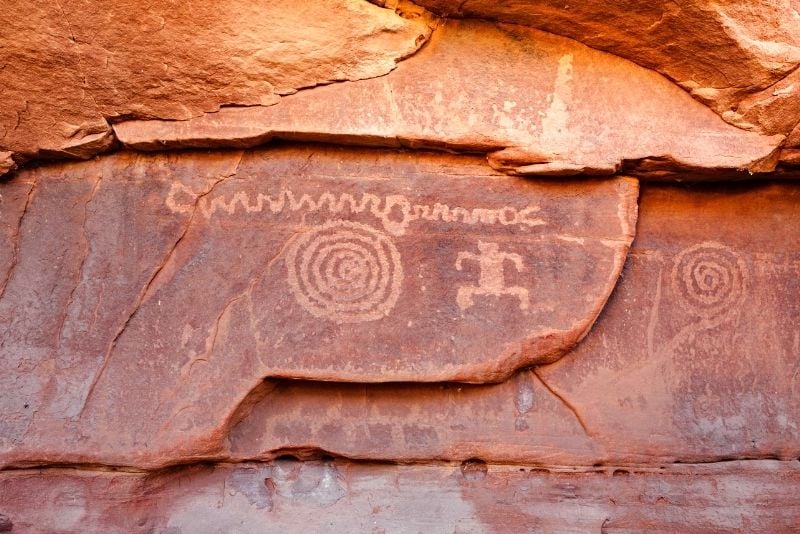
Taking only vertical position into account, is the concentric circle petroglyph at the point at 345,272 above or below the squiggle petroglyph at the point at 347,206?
below

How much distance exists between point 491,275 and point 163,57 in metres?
1.47

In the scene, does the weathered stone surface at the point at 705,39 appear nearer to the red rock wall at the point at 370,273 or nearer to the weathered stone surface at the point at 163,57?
the red rock wall at the point at 370,273

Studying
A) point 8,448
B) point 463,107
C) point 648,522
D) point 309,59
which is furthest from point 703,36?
point 8,448

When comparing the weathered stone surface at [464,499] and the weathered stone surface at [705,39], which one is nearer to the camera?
the weathered stone surface at [705,39]

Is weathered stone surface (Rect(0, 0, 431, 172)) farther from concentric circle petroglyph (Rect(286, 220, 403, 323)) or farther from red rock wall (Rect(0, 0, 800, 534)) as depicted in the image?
concentric circle petroglyph (Rect(286, 220, 403, 323))

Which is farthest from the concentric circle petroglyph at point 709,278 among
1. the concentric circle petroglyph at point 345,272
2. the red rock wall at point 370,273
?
the concentric circle petroglyph at point 345,272

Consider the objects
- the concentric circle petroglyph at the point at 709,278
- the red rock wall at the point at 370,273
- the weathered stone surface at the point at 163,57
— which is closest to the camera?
the weathered stone surface at the point at 163,57

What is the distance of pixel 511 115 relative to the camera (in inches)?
91.6

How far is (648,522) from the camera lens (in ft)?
7.65

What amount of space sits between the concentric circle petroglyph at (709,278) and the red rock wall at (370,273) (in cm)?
34

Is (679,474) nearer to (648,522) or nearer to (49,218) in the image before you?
(648,522)

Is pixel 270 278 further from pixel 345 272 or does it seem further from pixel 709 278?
pixel 709 278

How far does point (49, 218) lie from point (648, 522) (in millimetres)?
2634

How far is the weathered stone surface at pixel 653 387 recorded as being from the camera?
2.37 meters
